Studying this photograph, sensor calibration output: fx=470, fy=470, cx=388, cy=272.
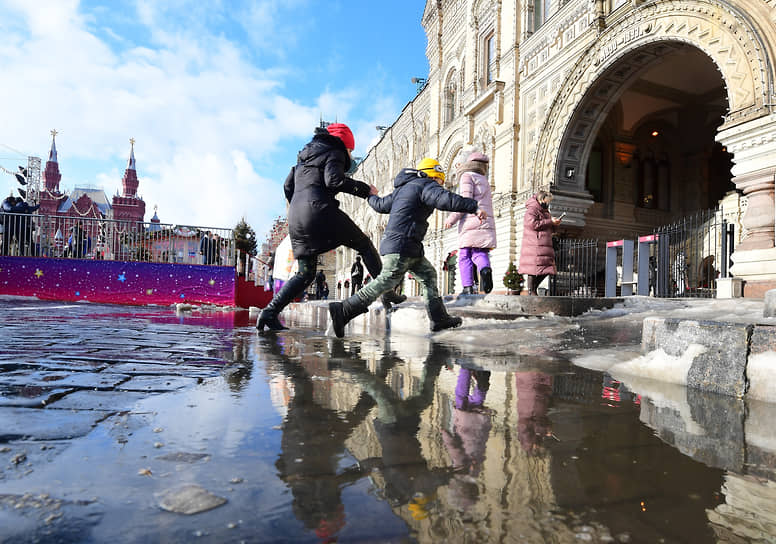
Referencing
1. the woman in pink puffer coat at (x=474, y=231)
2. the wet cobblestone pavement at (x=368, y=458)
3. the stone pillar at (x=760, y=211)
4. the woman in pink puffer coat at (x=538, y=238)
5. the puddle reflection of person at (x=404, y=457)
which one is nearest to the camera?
the wet cobblestone pavement at (x=368, y=458)

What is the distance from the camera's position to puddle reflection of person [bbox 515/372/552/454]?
4.65 ft

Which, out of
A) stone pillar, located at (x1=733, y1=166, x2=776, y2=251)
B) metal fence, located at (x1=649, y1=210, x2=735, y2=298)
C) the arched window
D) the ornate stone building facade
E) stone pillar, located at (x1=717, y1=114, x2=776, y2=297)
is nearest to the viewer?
stone pillar, located at (x1=717, y1=114, x2=776, y2=297)

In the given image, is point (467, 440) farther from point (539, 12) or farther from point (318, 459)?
point (539, 12)

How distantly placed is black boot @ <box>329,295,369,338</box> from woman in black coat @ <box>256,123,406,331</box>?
1.82 ft

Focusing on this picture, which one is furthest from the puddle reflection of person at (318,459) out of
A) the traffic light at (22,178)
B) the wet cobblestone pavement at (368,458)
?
the traffic light at (22,178)

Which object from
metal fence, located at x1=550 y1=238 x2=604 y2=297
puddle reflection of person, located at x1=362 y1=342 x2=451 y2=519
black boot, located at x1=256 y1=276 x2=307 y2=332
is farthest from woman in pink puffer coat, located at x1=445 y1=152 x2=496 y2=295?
metal fence, located at x1=550 y1=238 x2=604 y2=297

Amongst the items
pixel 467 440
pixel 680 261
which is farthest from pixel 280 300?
pixel 680 261

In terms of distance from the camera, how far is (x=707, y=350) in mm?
2246

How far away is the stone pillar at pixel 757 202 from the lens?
723cm

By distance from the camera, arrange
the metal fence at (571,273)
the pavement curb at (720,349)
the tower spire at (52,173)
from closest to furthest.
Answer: the pavement curb at (720,349), the metal fence at (571,273), the tower spire at (52,173)

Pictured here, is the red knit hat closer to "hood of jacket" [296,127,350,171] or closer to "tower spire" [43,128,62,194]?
"hood of jacket" [296,127,350,171]

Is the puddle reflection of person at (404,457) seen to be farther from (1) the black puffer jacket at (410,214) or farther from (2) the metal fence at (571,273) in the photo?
(2) the metal fence at (571,273)

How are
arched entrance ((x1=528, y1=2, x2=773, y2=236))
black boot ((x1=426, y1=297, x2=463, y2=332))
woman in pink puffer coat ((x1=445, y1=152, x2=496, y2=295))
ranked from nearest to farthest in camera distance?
1. black boot ((x1=426, y1=297, x2=463, y2=332))
2. woman in pink puffer coat ((x1=445, y1=152, x2=496, y2=295))
3. arched entrance ((x1=528, y1=2, x2=773, y2=236))

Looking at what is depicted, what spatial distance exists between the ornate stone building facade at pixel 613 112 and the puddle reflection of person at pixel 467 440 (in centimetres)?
737
